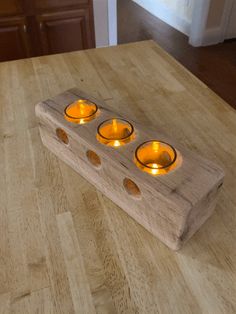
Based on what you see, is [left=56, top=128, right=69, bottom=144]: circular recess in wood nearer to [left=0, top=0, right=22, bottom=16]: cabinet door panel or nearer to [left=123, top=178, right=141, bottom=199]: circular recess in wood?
[left=123, top=178, right=141, bottom=199]: circular recess in wood

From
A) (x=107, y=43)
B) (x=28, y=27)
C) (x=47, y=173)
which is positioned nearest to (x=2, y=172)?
(x=47, y=173)

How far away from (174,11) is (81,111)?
3120 millimetres

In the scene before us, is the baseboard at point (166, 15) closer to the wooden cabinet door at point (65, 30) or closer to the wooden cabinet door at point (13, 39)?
the wooden cabinet door at point (65, 30)

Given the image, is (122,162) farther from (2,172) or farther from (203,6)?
(203,6)

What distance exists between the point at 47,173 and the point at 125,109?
0.96 feet

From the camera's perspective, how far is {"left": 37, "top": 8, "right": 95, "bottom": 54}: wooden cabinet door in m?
1.79

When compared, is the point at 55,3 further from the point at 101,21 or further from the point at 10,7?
the point at 101,21

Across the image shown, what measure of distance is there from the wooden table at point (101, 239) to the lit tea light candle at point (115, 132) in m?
0.12

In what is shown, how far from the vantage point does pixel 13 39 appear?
1.77 meters

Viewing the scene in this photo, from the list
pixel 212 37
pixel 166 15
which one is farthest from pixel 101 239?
pixel 166 15

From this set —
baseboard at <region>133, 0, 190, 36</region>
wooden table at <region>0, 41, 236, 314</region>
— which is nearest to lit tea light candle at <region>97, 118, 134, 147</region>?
wooden table at <region>0, 41, 236, 314</region>

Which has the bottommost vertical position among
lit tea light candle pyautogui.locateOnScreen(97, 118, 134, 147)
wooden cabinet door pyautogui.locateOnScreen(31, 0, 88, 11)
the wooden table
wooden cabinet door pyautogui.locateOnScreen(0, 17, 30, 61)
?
wooden cabinet door pyautogui.locateOnScreen(0, 17, 30, 61)

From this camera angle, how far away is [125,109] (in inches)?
31.9

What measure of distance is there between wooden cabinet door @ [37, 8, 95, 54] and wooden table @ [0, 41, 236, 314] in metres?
1.14
